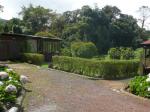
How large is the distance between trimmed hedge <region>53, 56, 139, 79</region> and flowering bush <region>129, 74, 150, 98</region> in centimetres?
619

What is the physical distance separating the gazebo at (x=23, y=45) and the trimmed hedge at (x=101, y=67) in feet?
26.6

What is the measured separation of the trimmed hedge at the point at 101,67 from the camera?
79.7ft

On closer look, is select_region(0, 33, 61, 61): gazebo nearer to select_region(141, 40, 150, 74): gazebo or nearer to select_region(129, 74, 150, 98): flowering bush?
select_region(141, 40, 150, 74): gazebo

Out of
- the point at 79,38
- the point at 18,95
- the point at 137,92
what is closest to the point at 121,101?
the point at 137,92

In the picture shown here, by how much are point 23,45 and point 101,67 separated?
1545cm

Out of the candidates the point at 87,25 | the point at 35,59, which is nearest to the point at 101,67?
the point at 35,59

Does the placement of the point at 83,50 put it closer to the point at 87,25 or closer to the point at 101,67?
the point at 101,67

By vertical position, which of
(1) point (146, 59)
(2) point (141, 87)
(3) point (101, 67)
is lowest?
(2) point (141, 87)

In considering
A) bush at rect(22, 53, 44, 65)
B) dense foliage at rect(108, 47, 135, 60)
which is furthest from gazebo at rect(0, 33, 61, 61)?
dense foliage at rect(108, 47, 135, 60)

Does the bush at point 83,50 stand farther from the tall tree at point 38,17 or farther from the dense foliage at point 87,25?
the tall tree at point 38,17

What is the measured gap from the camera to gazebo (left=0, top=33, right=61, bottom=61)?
3541 cm

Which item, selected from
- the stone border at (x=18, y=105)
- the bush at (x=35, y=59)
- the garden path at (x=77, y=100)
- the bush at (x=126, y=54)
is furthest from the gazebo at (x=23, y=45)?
the stone border at (x=18, y=105)

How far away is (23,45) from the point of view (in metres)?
38.1

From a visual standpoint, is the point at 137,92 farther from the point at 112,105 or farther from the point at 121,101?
the point at 112,105
